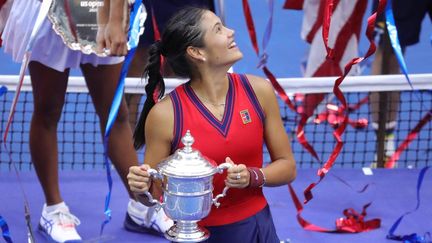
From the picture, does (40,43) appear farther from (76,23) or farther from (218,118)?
(218,118)

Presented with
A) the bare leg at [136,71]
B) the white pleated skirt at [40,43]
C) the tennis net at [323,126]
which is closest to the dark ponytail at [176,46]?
the white pleated skirt at [40,43]

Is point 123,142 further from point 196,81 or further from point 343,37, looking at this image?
point 343,37

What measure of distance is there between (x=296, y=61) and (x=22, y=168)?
2.07 metres

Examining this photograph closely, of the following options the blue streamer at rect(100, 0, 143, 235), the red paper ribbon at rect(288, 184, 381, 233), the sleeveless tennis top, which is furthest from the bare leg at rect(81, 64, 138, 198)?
the sleeveless tennis top

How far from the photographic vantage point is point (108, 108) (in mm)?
3117

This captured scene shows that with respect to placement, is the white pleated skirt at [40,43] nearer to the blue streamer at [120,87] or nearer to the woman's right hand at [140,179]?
the blue streamer at [120,87]

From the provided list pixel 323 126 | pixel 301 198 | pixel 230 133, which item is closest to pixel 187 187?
pixel 230 133

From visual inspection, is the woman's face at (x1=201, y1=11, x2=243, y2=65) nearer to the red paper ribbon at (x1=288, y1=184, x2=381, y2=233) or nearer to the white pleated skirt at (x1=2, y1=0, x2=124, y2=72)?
the white pleated skirt at (x1=2, y1=0, x2=124, y2=72)

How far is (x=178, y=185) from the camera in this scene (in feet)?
6.55

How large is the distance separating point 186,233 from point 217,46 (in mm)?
502

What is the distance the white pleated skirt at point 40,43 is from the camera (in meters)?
2.89

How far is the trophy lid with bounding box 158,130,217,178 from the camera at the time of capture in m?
1.97

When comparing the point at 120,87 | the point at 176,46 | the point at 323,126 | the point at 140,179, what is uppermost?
the point at 176,46

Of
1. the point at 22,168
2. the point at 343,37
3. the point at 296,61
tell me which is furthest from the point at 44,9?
the point at 296,61
